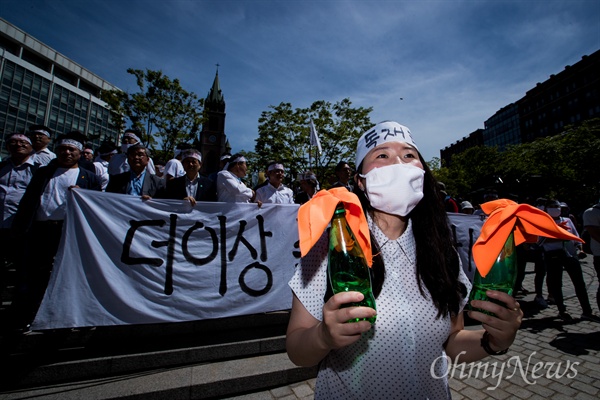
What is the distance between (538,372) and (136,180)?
676 centimetres

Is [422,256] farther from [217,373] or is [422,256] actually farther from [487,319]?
Result: [217,373]

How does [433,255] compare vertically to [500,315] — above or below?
above

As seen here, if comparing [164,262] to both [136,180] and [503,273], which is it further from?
[503,273]

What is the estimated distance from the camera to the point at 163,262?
3516 millimetres

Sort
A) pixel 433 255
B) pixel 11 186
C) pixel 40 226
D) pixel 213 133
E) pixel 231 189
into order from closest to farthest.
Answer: pixel 433 255 < pixel 40 226 < pixel 11 186 < pixel 231 189 < pixel 213 133

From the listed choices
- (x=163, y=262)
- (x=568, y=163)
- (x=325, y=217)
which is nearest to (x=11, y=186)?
(x=163, y=262)

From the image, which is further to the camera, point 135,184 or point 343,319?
point 135,184

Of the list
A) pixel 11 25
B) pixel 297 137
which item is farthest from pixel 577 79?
pixel 11 25

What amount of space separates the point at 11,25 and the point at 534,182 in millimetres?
74967

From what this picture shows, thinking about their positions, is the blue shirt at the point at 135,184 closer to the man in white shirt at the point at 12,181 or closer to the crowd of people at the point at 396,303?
the man in white shirt at the point at 12,181

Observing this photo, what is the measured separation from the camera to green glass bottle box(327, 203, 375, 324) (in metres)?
0.92

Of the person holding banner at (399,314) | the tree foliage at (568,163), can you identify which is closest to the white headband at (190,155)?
the person holding banner at (399,314)

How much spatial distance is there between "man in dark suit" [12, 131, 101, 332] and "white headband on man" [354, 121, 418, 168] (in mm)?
3543

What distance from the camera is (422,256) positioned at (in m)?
1.38
